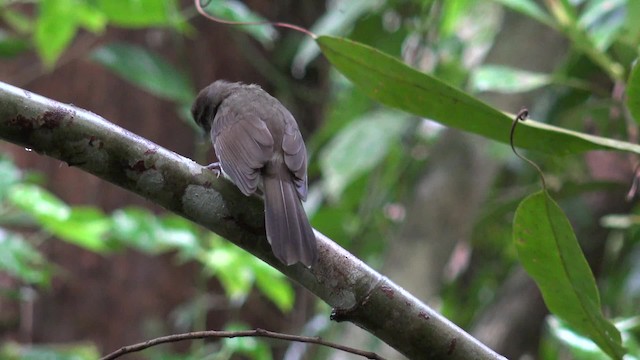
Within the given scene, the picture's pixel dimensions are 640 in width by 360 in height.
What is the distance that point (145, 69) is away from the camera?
3.21 m

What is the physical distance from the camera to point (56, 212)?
2.59 m

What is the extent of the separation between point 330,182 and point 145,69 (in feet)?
3.43

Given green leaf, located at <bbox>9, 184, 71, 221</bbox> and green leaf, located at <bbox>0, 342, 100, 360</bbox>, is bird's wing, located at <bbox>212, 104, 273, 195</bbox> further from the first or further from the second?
green leaf, located at <bbox>0, 342, 100, 360</bbox>

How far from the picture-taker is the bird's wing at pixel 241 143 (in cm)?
171

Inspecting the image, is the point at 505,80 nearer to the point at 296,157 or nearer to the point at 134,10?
the point at 296,157

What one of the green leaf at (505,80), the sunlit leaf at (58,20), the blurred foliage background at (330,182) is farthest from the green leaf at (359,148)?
the sunlit leaf at (58,20)

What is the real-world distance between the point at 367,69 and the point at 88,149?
0.68 meters

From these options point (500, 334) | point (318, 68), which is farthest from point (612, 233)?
point (318, 68)

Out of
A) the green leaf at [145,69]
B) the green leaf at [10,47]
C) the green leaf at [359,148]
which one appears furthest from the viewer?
the green leaf at [145,69]

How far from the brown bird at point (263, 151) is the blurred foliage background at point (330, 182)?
0.45m

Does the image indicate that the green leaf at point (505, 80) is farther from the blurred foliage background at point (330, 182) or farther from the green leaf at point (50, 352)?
the green leaf at point (50, 352)

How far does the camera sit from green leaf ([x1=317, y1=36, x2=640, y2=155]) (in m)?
1.63

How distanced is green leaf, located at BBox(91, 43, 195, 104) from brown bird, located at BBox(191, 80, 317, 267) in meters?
0.82

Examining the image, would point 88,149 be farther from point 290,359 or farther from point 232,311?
point 232,311
